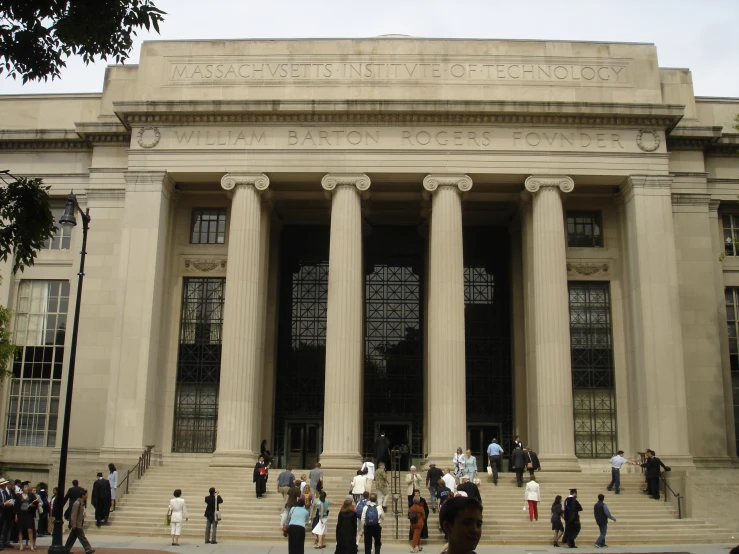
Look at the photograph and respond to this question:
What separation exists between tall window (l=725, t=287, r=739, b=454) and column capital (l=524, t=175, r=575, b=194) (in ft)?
29.3

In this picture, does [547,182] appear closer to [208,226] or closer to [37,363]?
[208,226]

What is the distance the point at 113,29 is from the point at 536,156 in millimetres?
22526

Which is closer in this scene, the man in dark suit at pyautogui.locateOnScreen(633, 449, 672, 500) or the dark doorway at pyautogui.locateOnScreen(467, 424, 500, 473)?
the man in dark suit at pyautogui.locateOnScreen(633, 449, 672, 500)

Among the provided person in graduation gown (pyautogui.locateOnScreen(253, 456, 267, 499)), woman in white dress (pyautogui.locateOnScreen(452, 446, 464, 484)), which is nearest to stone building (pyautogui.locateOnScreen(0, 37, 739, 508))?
woman in white dress (pyautogui.locateOnScreen(452, 446, 464, 484))

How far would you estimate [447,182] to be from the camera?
3172 cm

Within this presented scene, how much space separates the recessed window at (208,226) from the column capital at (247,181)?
3.05m

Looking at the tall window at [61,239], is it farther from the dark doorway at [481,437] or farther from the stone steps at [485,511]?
the dark doorway at [481,437]

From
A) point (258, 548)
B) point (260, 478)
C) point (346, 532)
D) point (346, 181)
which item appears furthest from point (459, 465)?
point (346, 181)

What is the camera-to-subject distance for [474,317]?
36750 mm

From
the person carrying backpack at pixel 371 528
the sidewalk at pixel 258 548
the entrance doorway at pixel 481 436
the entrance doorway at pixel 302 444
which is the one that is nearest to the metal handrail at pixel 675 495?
the sidewalk at pixel 258 548

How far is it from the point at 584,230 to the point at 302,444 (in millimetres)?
14987

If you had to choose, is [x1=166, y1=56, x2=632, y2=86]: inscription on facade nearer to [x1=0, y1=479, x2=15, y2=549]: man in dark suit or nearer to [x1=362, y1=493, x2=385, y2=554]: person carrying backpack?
[x1=0, y1=479, x2=15, y2=549]: man in dark suit

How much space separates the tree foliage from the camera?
11430 millimetres

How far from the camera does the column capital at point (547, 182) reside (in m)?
31.7
